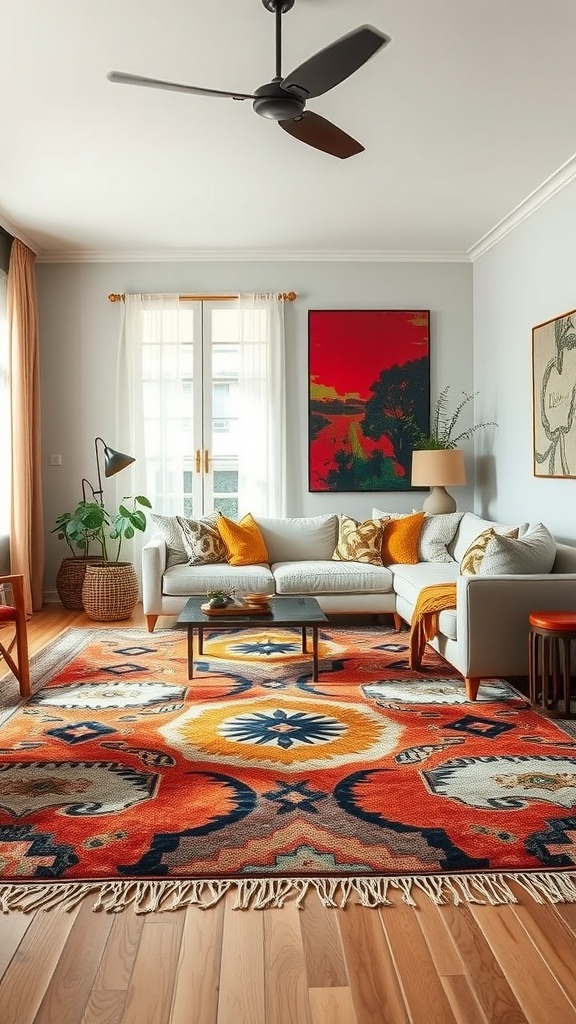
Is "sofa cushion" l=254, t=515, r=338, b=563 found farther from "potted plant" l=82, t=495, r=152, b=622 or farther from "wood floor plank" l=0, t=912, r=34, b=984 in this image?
"wood floor plank" l=0, t=912, r=34, b=984

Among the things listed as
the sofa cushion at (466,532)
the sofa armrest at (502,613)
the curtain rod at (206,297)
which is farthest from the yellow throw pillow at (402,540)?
the sofa armrest at (502,613)

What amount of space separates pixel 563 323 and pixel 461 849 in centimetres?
384

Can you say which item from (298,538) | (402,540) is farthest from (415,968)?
(298,538)

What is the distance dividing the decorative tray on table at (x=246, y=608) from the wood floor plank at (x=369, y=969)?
8.51 feet

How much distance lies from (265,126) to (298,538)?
10.3ft

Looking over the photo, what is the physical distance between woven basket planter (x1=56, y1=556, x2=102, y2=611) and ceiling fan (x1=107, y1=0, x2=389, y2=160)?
4.19 metres

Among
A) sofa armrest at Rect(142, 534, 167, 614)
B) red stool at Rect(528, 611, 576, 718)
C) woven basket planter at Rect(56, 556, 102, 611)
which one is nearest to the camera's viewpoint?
red stool at Rect(528, 611, 576, 718)

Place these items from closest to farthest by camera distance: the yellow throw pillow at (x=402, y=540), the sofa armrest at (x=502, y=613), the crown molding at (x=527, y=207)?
the sofa armrest at (x=502, y=613) → the crown molding at (x=527, y=207) → the yellow throw pillow at (x=402, y=540)

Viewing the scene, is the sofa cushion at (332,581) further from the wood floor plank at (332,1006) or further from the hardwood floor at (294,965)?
the wood floor plank at (332,1006)

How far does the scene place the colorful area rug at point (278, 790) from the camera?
8.06ft

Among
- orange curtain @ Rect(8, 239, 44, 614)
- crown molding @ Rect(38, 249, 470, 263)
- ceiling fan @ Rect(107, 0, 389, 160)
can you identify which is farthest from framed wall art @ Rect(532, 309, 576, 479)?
orange curtain @ Rect(8, 239, 44, 614)

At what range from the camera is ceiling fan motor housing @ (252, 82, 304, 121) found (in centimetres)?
344

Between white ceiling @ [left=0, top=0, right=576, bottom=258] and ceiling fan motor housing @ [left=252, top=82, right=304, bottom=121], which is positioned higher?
white ceiling @ [left=0, top=0, right=576, bottom=258]

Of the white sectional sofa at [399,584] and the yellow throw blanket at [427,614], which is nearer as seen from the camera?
the white sectional sofa at [399,584]
